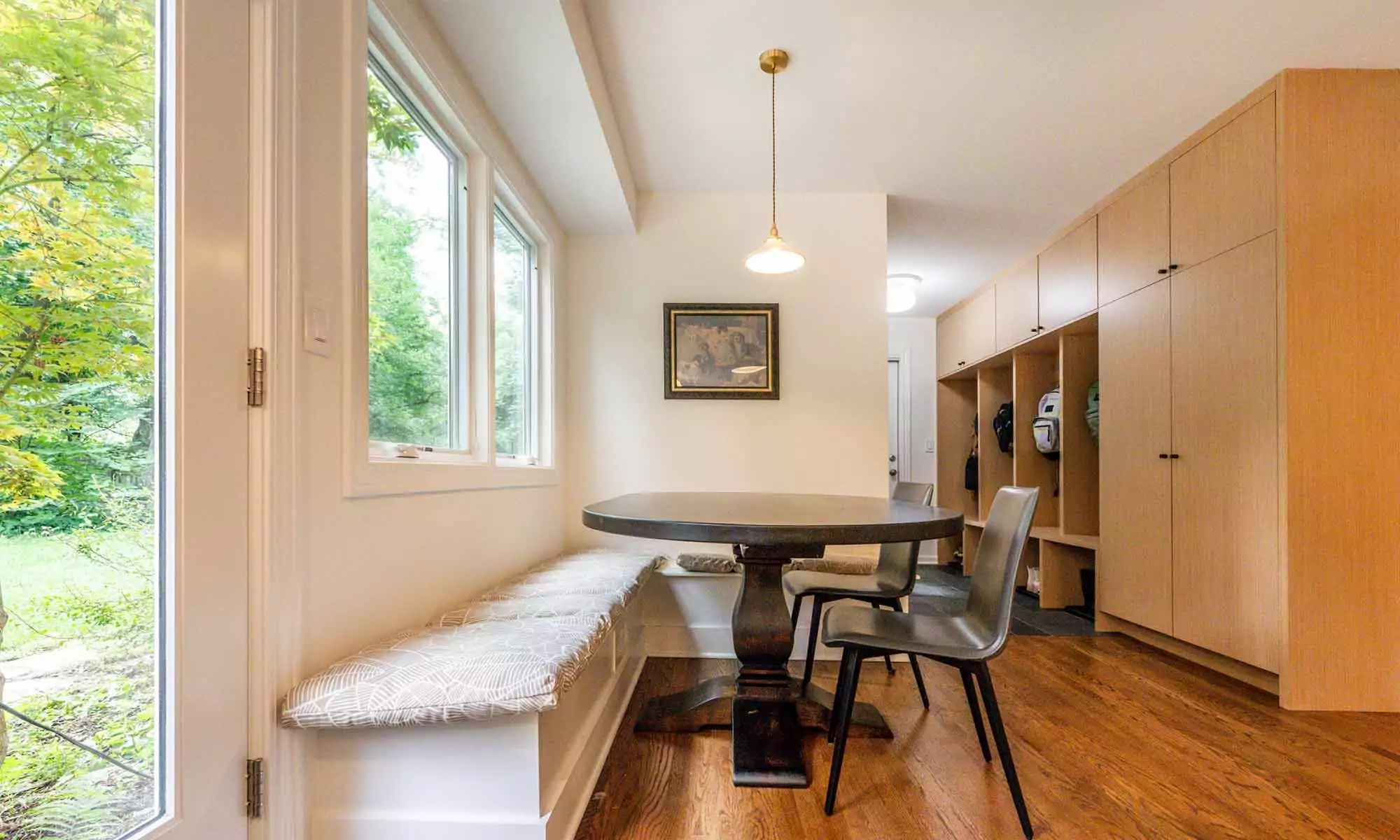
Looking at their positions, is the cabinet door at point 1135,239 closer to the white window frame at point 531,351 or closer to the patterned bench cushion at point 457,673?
the white window frame at point 531,351

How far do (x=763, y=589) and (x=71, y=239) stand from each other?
5.52 ft

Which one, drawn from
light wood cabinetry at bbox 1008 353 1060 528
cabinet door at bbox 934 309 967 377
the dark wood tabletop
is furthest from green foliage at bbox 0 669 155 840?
cabinet door at bbox 934 309 967 377

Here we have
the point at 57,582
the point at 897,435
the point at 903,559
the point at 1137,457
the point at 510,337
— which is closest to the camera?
the point at 57,582

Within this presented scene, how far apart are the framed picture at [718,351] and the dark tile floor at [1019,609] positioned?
4.44ft

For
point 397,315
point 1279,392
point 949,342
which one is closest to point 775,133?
point 397,315

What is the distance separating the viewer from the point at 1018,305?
434 cm

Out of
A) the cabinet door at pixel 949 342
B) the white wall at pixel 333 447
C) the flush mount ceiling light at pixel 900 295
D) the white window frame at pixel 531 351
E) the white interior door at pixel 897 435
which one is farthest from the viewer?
the white interior door at pixel 897 435

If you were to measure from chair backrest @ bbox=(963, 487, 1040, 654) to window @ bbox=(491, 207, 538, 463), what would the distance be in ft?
5.62

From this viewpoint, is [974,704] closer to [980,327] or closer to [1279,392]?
[1279,392]

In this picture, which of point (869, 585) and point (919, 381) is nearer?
point (869, 585)

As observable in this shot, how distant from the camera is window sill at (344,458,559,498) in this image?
139 centimetres

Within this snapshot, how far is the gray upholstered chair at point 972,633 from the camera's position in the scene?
1516 millimetres

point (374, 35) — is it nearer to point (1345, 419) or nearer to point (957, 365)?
point (1345, 419)

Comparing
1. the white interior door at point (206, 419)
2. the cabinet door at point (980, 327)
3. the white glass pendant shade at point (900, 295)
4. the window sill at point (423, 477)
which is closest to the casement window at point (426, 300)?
the window sill at point (423, 477)
